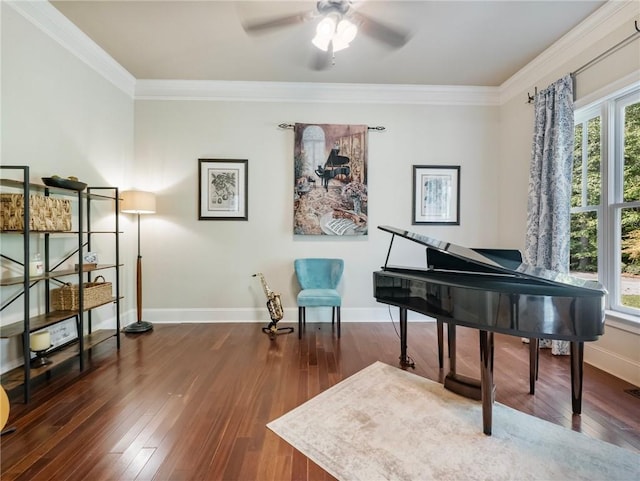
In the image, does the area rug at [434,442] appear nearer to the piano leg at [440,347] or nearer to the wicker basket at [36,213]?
the piano leg at [440,347]

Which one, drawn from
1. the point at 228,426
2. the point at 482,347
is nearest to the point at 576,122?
the point at 482,347

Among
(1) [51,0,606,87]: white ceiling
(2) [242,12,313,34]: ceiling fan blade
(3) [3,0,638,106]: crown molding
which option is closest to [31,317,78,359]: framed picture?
(3) [3,0,638,106]: crown molding

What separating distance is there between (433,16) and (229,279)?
3.55 m

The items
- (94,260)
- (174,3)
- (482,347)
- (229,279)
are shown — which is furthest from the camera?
(229,279)

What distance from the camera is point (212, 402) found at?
200 centimetres

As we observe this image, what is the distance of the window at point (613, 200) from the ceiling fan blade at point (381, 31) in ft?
6.18

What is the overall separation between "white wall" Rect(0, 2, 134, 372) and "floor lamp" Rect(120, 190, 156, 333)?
0.98 feet

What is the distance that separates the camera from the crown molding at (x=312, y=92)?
3.65 meters

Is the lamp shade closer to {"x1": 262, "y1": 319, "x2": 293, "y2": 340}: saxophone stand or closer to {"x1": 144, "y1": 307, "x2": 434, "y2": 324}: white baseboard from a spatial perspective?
{"x1": 144, "y1": 307, "x2": 434, "y2": 324}: white baseboard

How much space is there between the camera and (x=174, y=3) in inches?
93.0

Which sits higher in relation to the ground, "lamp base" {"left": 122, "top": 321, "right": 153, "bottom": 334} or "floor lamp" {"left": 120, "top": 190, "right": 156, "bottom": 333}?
"floor lamp" {"left": 120, "top": 190, "right": 156, "bottom": 333}

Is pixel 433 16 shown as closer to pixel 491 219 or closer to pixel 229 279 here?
pixel 491 219

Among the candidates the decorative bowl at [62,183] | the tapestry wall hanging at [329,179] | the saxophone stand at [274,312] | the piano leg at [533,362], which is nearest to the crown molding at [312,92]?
the tapestry wall hanging at [329,179]

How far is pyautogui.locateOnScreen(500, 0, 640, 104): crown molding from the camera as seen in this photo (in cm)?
232
